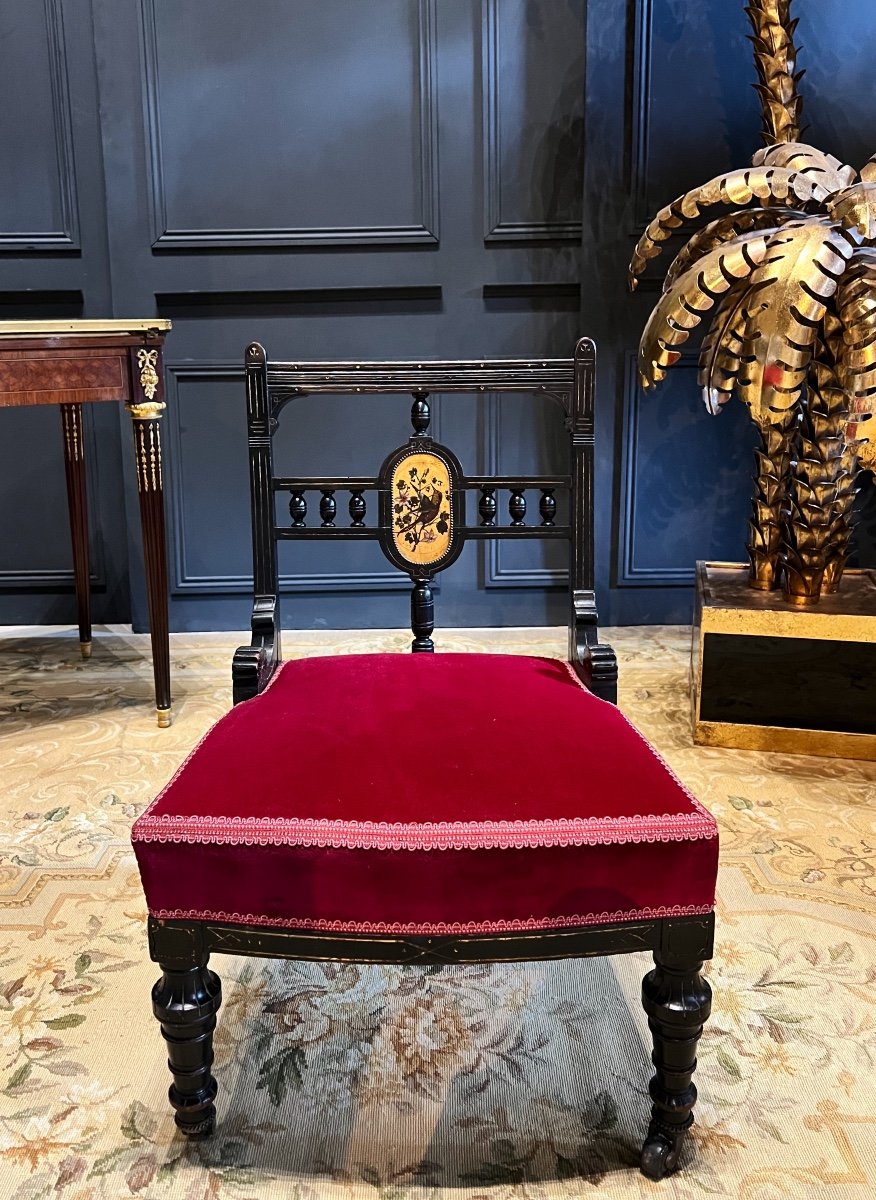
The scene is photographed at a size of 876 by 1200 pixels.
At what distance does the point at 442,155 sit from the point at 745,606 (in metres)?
1.77

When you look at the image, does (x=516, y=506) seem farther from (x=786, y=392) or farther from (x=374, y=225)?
(x=374, y=225)

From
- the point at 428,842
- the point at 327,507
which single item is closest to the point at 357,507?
the point at 327,507

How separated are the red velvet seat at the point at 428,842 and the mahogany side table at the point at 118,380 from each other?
1.46m

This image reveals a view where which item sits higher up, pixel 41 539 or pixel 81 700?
pixel 41 539

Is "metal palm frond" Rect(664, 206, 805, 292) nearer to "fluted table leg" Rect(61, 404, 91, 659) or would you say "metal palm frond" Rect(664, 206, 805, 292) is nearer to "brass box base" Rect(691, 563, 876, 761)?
"brass box base" Rect(691, 563, 876, 761)

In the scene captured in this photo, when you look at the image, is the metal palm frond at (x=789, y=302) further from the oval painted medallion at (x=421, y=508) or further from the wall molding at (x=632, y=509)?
the wall molding at (x=632, y=509)

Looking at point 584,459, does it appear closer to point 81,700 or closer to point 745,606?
point 745,606

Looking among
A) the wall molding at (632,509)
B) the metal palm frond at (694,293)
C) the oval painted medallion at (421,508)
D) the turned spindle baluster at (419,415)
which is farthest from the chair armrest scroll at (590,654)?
the wall molding at (632,509)

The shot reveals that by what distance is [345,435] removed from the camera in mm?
3508

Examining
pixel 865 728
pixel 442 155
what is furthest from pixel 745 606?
pixel 442 155

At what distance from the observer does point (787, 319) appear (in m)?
2.13

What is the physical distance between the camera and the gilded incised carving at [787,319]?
2.14 meters

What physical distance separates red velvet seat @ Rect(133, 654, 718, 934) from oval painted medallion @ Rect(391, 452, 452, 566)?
51 cm

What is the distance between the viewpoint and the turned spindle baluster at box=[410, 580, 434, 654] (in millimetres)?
1817
